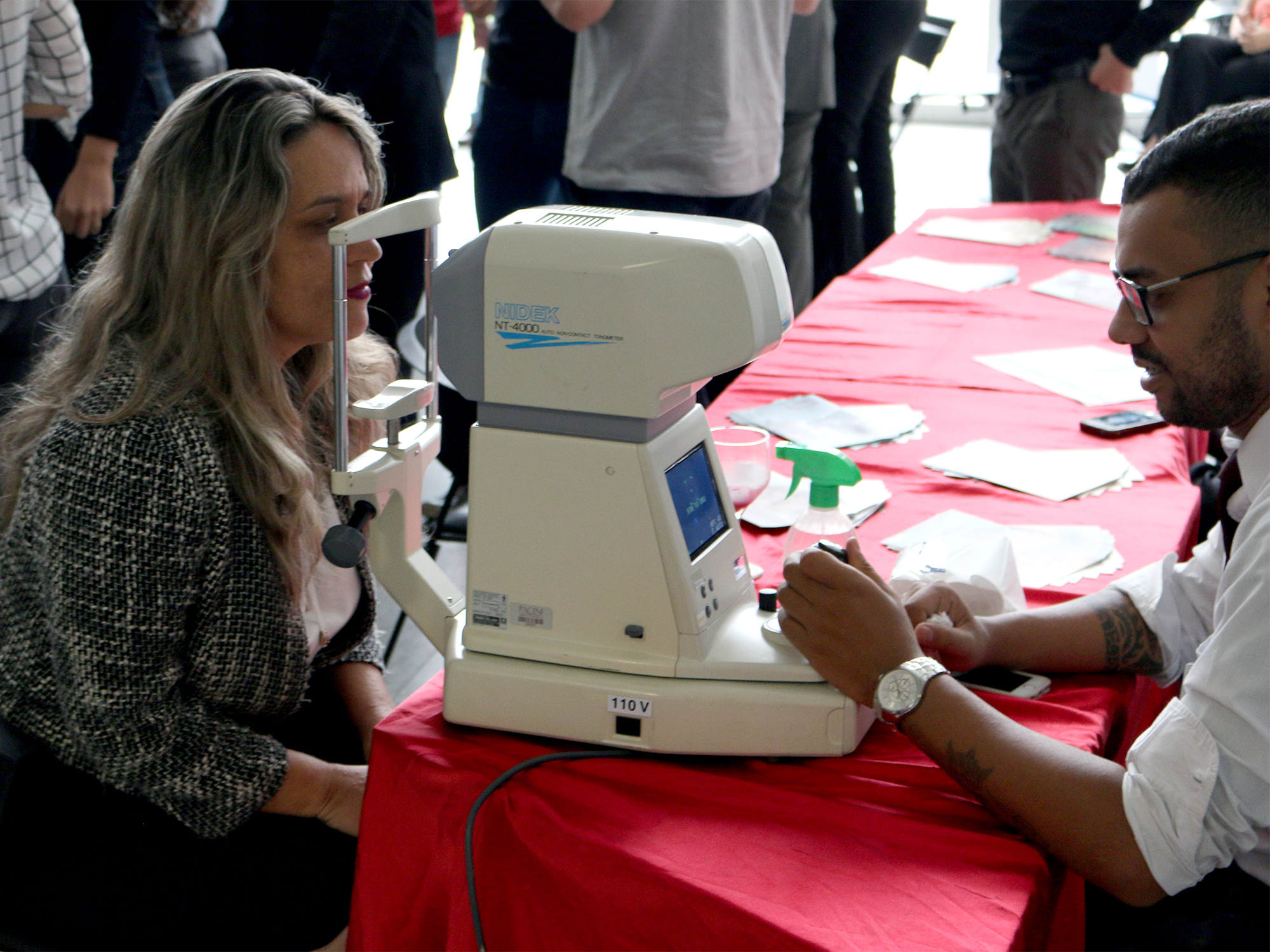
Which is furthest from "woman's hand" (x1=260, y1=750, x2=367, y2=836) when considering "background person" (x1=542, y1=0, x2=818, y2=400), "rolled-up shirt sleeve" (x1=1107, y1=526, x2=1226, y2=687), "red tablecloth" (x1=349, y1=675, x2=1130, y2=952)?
"background person" (x1=542, y1=0, x2=818, y2=400)

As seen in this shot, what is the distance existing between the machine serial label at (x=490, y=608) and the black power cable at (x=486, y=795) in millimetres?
122

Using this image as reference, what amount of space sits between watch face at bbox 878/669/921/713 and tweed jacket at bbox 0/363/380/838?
62cm

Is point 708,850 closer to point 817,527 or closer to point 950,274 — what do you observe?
point 817,527

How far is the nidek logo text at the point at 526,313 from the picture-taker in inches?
36.7

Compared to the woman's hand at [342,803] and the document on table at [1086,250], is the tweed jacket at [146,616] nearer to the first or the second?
the woman's hand at [342,803]

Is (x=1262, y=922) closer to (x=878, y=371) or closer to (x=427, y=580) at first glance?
(x=427, y=580)

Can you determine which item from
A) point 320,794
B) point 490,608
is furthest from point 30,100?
point 490,608

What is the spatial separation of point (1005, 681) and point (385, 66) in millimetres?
2181

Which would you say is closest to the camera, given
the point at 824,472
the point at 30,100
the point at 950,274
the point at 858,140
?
the point at 824,472

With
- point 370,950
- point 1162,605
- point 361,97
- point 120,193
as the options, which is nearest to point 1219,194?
point 1162,605

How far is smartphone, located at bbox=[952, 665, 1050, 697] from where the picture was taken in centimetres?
111

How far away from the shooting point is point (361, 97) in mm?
2682

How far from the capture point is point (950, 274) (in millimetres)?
2562

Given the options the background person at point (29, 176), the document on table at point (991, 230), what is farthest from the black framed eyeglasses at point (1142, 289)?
the document on table at point (991, 230)
